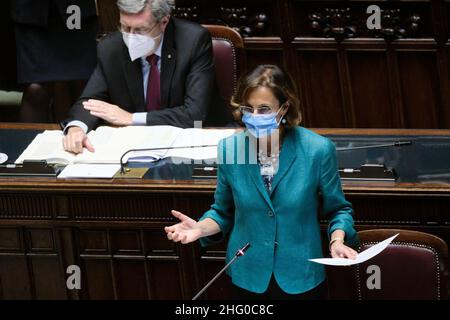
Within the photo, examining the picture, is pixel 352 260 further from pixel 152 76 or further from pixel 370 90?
pixel 370 90

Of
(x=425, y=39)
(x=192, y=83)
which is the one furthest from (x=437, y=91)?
(x=192, y=83)

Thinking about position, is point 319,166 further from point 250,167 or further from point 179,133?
point 179,133

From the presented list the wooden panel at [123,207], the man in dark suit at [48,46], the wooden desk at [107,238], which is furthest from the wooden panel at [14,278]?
the man in dark suit at [48,46]

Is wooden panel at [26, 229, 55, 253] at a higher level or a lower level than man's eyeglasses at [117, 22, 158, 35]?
lower

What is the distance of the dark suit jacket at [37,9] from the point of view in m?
5.13

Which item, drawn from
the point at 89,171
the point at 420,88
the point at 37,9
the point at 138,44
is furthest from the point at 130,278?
the point at 420,88

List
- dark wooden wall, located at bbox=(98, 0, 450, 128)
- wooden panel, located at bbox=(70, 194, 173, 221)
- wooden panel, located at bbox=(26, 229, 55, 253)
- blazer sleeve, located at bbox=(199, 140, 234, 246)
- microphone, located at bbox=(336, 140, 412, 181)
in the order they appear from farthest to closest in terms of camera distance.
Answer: dark wooden wall, located at bbox=(98, 0, 450, 128)
wooden panel, located at bbox=(26, 229, 55, 253)
wooden panel, located at bbox=(70, 194, 173, 221)
microphone, located at bbox=(336, 140, 412, 181)
blazer sleeve, located at bbox=(199, 140, 234, 246)

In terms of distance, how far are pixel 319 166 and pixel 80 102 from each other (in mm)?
1620

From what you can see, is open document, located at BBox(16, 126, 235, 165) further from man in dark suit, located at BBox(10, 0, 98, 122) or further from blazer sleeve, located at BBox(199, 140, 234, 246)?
man in dark suit, located at BBox(10, 0, 98, 122)

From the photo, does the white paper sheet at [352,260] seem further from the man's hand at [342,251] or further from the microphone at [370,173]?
the microphone at [370,173]

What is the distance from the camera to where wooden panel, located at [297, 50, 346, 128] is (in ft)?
17.0

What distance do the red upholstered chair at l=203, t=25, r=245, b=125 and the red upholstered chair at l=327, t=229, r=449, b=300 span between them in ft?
4.65

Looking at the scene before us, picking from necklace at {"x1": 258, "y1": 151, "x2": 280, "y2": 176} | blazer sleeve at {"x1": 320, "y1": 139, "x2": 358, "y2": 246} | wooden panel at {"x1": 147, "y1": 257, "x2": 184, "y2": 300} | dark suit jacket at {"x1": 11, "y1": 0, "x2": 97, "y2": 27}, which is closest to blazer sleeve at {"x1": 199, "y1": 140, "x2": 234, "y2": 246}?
necklace at {"x1": 258, "y1": 151, "x2": 280, "y2": 176}

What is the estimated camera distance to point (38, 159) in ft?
12.1
